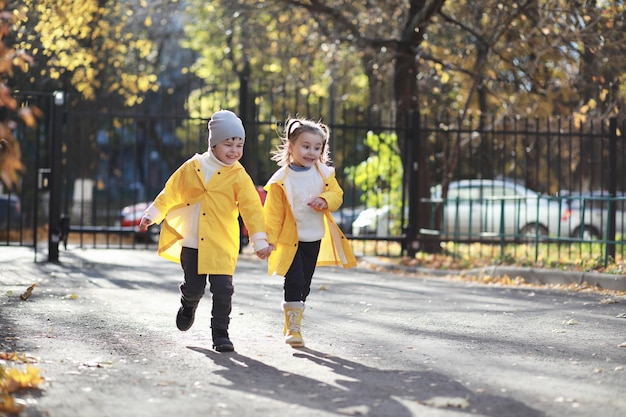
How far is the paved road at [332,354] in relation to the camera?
4938mm

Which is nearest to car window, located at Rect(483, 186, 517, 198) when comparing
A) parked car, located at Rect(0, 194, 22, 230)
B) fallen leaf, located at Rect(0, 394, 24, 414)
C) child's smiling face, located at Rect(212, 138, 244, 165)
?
parked car, located at Rect(0, 194, 22, 230)

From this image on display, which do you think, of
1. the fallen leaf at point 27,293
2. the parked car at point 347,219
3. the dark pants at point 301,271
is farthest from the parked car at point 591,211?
the fallen leaf at point 27,293

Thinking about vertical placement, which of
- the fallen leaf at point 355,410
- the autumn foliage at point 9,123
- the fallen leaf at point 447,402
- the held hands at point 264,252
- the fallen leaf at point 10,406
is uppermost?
the autumn foliage at point 9,123

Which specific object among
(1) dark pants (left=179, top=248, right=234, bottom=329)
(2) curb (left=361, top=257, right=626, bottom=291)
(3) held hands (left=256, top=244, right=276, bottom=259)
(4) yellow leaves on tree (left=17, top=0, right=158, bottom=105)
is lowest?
(2) curb (left=361, top=257, right=626, bottom=291)

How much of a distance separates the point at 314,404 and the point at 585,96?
17887mm

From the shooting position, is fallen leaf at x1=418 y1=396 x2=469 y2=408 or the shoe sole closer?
fallen leaf at x1=418 y1=396 x2=469 y2=408

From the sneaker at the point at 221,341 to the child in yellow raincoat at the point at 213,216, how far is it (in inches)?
0.7

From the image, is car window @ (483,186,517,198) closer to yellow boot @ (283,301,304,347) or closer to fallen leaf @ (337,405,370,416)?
yellow boot @ (283,301,304,347)

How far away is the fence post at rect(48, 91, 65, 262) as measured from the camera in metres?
14.4

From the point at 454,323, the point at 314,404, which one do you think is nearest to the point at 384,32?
the point at 454,323

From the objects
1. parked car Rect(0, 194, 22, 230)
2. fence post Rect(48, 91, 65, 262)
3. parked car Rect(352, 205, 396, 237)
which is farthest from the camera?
parked car Rect(0, 194, 22, 230)

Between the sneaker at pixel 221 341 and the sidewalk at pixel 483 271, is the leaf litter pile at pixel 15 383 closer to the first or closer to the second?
the sneaker at pixel 221 341

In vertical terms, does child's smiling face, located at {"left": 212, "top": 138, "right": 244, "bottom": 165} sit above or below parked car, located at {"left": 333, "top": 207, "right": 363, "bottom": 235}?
above

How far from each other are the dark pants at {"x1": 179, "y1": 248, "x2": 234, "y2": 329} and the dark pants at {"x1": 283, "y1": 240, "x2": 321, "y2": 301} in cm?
42
